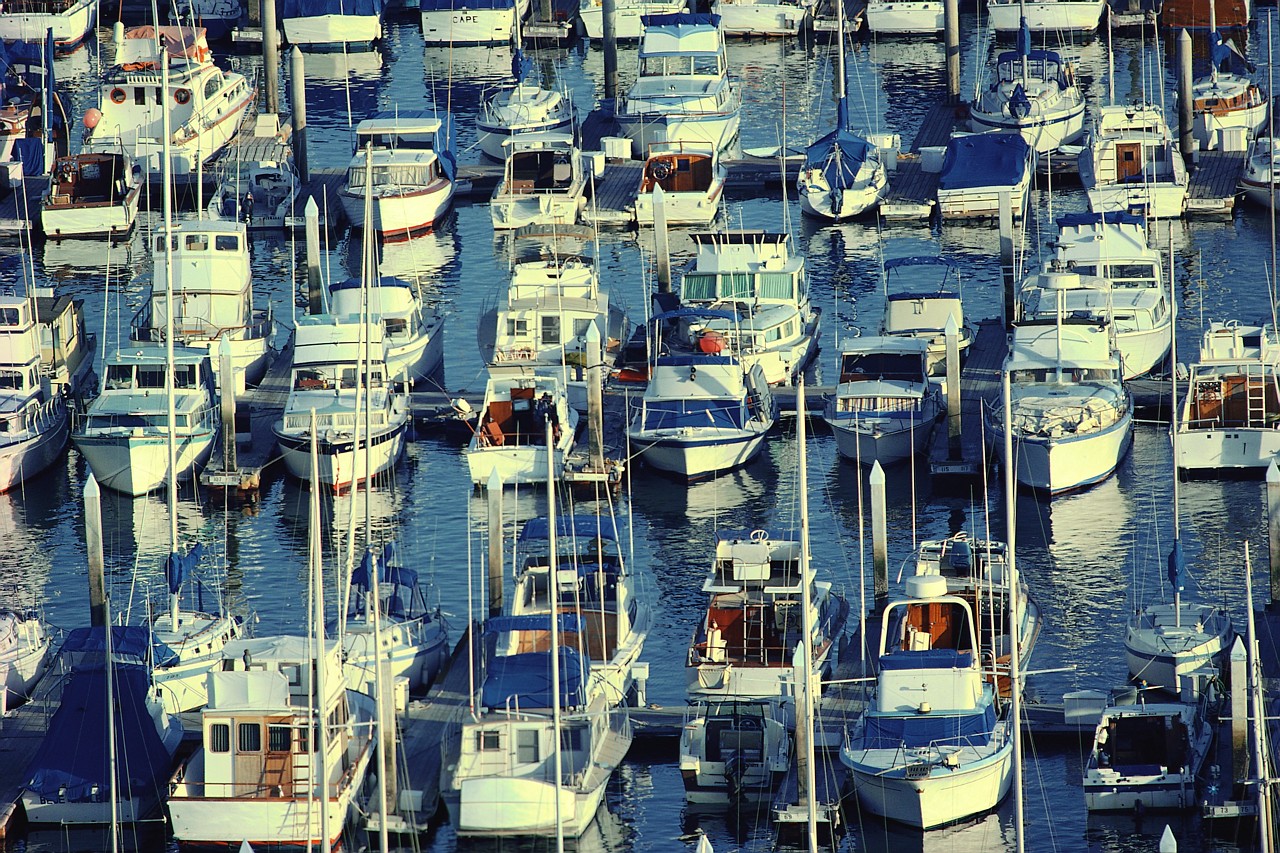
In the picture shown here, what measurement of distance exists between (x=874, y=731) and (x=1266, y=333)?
20.8 metres

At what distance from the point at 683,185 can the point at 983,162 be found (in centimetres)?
757

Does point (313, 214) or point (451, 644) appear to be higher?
point (313, 214)

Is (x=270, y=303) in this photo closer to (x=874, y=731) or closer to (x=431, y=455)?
(x=431, y=455)

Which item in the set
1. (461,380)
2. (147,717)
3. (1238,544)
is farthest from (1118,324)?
(147,717)

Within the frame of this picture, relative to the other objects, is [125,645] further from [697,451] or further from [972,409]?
[972,409]

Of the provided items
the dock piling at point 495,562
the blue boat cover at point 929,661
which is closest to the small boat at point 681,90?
the dock piling at point 495,562

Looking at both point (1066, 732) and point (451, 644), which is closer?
point (1066, 732)

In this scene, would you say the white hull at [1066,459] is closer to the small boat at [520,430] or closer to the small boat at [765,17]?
the small boat at [520,430]

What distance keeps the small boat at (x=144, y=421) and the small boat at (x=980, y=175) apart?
73.3 feet

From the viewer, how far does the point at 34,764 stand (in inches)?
2117

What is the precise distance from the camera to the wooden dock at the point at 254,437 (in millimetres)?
68562

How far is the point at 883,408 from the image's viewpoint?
69.3 m

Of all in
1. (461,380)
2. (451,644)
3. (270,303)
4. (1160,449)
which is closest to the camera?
(451,644)

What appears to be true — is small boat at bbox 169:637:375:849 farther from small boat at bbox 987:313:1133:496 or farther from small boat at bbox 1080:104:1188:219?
small boat at bbox 1080:104:1188:219
